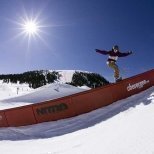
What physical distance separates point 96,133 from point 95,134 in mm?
149

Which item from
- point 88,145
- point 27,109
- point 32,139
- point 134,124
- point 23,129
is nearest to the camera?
point 88,145

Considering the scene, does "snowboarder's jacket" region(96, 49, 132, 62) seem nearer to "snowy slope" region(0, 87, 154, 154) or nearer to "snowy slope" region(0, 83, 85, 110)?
"snowy slope" region(0, 87, 154, 154)

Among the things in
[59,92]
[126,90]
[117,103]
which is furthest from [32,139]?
[59,92]

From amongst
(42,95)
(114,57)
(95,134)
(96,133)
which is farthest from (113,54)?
(42,95)

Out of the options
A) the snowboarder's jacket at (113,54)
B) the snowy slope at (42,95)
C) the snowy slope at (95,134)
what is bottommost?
the snowy slope at (95,134)

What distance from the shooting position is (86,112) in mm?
11664

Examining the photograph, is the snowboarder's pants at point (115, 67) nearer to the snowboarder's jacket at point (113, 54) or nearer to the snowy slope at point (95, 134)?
the snowboarder's jacket at point (113, 54)

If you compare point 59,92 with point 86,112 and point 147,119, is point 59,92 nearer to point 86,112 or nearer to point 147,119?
point 86,112

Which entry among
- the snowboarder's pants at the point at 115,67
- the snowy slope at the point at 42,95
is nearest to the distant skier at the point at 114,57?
the snowboarder's pants at the point at 115,67

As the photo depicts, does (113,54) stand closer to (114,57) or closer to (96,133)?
(114,57)

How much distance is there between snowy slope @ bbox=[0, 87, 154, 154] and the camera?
5538mm

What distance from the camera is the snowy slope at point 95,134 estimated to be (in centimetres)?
554

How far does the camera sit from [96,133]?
25.5 feet

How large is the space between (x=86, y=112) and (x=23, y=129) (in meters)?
2.65
